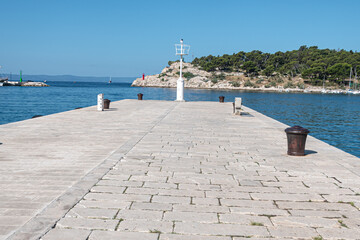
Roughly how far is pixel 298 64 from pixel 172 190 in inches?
4884

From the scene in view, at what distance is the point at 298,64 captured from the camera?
120125 millimetres

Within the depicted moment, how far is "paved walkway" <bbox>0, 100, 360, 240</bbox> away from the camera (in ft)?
12.3

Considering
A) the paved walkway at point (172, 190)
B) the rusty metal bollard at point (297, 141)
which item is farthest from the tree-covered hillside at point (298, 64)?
the paved walkway at point (172, 190)

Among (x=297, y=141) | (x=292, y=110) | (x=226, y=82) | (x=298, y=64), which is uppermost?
(x=298, y=64)

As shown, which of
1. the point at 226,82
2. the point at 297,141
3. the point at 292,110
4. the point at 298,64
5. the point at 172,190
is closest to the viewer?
the point at 172,190

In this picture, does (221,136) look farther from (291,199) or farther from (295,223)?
(295,223)

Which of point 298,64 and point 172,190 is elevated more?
point 298,64

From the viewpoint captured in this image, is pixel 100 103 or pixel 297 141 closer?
pixel 297 141

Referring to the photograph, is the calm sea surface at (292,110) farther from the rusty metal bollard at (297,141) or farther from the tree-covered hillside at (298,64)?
the tree-covered hillside at (298,64)

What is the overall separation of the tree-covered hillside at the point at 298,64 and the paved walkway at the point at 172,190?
106 metres

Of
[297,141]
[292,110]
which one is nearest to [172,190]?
[297,141]

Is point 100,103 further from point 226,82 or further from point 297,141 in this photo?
point 226,82

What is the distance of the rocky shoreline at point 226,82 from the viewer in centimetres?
10925

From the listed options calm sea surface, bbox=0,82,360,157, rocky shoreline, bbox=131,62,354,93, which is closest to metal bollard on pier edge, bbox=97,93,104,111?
calm sea surface, bbox=0,82,360,157
